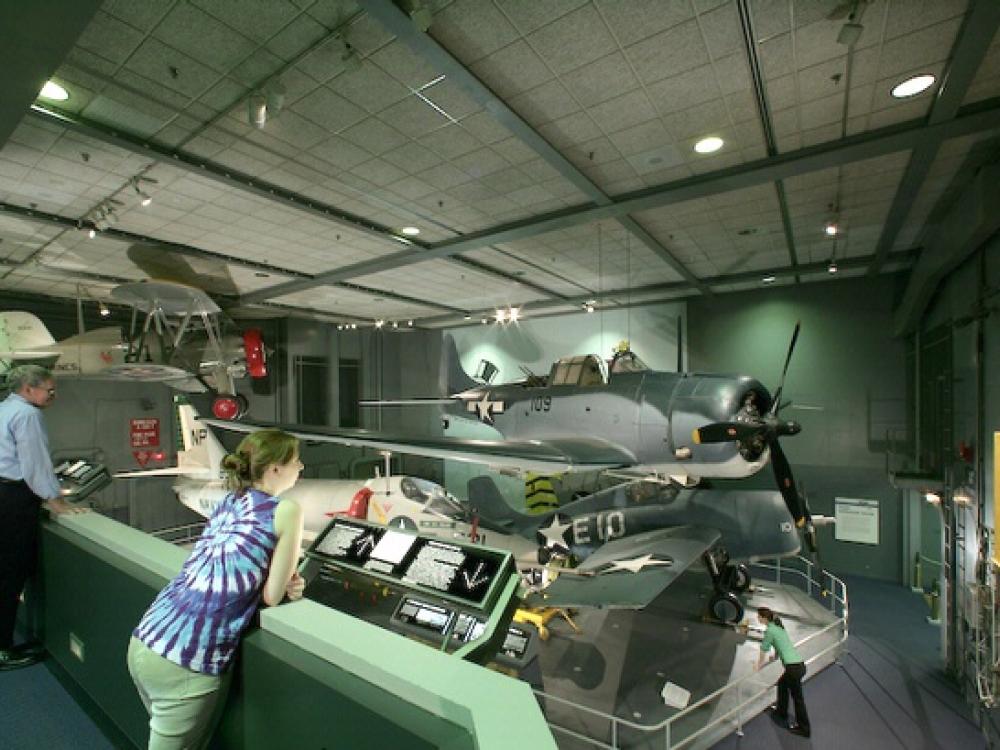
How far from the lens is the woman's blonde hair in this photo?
5.19 ft

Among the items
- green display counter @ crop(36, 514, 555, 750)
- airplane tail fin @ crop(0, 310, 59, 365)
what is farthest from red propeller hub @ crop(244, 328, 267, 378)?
green display counter @ crop(36, 514, 555, 750)

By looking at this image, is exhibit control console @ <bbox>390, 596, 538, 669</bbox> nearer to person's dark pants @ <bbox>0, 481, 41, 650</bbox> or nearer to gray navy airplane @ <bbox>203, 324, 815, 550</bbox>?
person's dark pants @ <bbox>0, 481, 41, 650</bbox>

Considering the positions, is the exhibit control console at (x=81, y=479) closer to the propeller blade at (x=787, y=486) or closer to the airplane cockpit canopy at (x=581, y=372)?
the airplane cockpit canopy at (x=581, y=372)

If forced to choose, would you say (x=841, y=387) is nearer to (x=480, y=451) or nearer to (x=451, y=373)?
(x=451, y=373)

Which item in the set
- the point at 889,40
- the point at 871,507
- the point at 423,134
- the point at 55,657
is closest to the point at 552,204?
the point at 423,134

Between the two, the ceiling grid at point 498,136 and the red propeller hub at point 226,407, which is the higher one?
the ceiling grid at point 498,136

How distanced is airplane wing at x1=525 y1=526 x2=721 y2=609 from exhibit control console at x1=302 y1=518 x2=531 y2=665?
235 cm

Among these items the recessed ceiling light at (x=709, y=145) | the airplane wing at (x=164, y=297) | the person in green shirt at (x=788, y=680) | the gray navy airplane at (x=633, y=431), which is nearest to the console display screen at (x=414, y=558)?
the gray navy airplane at (x=633, y=431)

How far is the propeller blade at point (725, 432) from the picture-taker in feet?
15.8

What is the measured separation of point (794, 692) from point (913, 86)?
194 inches

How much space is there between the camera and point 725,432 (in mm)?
4809

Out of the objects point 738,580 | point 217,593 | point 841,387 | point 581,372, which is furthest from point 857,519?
point 217,593

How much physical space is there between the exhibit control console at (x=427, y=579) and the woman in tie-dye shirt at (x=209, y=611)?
0.67 meters

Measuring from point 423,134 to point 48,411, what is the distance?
10.3 meters
